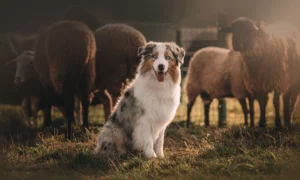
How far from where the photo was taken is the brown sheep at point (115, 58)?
8109 millimetres

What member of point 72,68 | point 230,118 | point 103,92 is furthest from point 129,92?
point 230,118

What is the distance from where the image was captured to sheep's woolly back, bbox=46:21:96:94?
7.15 metres

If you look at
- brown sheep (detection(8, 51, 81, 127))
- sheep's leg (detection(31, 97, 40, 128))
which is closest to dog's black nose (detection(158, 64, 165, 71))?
brown sheep (detection(8, 51, 81, 127))

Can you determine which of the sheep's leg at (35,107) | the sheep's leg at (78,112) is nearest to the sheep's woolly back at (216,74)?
the sheep's leg at (78,112)

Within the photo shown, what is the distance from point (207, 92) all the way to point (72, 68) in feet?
12.0

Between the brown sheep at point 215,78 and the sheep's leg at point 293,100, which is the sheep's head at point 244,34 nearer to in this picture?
the brown sheep at point 215,78

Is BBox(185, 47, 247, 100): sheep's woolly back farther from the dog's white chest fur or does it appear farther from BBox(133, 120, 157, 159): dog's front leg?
BBox(133, 120, 157, 159): dog's front leg

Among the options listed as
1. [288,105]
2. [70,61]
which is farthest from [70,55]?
[288,105]

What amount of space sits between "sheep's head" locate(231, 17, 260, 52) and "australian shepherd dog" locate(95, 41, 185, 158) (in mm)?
2917

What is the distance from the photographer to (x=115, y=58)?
26.8ft

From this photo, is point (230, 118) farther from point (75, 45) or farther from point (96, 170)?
point (96, 170)

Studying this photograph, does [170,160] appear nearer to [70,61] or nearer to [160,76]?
[160,76]

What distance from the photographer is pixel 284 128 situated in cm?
770

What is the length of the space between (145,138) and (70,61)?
216 cm
